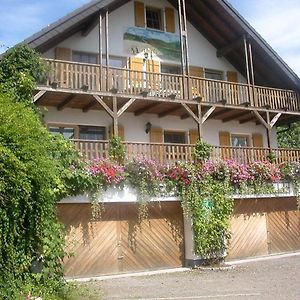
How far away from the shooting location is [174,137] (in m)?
18.4

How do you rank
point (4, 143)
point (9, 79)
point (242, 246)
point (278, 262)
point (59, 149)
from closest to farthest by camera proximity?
point (4, 143)
point (59, 149)
point (9, 79)
point (278, 262)
point (242, 246)

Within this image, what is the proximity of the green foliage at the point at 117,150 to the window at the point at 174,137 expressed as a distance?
4.66 m

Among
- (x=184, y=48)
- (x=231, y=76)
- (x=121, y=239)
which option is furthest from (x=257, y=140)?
(x=121, y=239)

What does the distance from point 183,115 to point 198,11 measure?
4575 millimetres

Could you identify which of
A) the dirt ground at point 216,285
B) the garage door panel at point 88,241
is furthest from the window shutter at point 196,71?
the dirt ground at point 216,285

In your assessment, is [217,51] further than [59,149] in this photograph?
Yes

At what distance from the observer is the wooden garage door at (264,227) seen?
15.6m

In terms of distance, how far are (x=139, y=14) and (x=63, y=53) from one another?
3865mm

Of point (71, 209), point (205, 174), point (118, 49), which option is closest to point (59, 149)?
point (71, 209)

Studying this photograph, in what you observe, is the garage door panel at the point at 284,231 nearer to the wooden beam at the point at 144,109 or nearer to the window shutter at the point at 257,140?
the window shutter at the point at 257,140

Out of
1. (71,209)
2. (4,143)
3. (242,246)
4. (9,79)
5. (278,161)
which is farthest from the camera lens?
(278,161)

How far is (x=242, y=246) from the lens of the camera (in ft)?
51.1

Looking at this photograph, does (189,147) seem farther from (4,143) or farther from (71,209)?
(4,143)

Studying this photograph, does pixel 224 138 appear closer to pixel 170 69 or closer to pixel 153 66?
pixel 170 69
